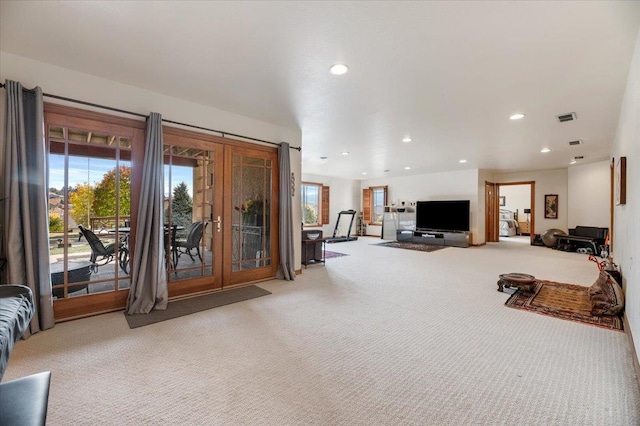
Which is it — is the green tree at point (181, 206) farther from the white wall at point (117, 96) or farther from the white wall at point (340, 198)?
the white wall at point (340, 198)

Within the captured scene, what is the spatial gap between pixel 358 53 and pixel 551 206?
370 inches

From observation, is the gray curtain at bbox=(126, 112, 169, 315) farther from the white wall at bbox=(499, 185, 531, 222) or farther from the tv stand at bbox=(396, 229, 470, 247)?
the white wall at bbox=(499, 185, 531, 222)

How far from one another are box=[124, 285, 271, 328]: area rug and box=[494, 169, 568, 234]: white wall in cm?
924

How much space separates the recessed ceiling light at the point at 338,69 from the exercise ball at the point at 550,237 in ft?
28.5

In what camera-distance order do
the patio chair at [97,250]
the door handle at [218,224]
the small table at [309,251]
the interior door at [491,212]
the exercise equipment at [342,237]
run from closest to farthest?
the patio chair at [97,250]
the door handle at [218,224]
the small table at [309,251]
the interior door at [491,212]
the exercise equipment at [342,237]

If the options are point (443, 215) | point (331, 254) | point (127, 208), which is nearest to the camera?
point (127, 208)

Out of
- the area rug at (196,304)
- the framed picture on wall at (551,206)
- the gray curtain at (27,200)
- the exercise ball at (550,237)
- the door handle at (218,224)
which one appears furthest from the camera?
the framed picture on wall at (551,206)

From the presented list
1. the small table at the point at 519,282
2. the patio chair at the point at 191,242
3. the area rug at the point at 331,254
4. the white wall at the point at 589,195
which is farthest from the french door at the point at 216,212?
the white wall at the point at 589,195

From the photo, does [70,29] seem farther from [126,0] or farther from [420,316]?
[420,316]

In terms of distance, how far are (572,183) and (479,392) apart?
30.2ft

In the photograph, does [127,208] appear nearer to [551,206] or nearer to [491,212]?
[491,212]

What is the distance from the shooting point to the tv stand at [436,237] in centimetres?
873

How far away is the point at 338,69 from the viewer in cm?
277

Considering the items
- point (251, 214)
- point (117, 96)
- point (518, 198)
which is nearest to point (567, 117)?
point (251, 214)
